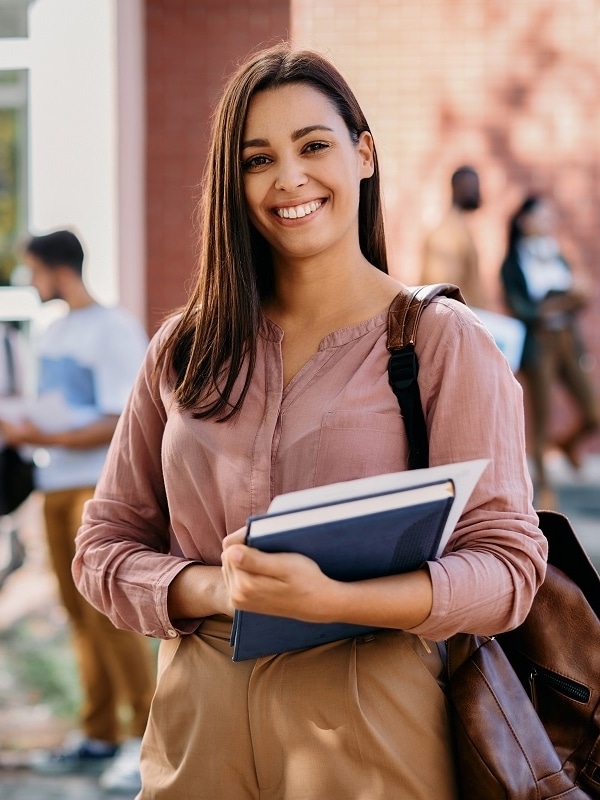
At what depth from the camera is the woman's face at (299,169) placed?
1.79 meters

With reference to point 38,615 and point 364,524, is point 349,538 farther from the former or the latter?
point 38,615

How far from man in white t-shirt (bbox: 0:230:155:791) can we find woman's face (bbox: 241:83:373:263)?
2.50 metres

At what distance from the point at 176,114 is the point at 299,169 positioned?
656 cm

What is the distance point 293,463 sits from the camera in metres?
1.74

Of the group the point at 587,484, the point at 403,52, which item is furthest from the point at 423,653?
the point at 403,52

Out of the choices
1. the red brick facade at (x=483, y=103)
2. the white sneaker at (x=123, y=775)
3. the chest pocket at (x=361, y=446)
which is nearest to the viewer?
the chest pocket at (x=361, y=446)

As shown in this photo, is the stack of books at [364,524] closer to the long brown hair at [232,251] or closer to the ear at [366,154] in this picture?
the long brown hair at [232,251]

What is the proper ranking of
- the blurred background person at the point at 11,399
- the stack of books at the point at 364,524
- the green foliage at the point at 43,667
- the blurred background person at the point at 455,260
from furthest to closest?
the blurred background person at the point at 455,260 → the green foliage at the point at 43,667 → the blurred background person at the point at 11,399 → the stack of books at the point at 364,524

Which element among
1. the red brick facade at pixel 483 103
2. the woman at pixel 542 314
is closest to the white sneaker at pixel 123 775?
the woman at pixel 542 314

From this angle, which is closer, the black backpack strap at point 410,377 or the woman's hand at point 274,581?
the woman's hand at point 274,581

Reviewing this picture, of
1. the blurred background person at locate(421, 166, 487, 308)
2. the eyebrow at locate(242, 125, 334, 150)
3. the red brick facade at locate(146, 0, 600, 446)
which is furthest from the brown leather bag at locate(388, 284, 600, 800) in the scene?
the red brick facade at locate(146, 0, 600, 446)

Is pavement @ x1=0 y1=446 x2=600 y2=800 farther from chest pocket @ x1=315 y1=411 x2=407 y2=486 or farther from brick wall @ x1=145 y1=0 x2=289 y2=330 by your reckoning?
chest pocket @ x1=315 y1=411 x2=407 y2=486

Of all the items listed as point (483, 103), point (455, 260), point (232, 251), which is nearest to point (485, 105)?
point (483, 103)

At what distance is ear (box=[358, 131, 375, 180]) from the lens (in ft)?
6.24
